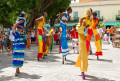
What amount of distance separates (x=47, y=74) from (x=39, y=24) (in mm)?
3464

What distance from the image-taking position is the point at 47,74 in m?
6.11

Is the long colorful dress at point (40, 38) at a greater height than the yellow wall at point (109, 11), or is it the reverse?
the yellow wall at point (109, 11)

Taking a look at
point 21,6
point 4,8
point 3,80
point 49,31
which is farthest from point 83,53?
point 21,6

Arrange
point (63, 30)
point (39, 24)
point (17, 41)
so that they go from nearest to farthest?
1. point (17, 41)
2. point (63, 30)
3. point (39, 24)

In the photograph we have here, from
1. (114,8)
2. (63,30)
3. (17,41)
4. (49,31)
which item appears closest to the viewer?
(17,41)

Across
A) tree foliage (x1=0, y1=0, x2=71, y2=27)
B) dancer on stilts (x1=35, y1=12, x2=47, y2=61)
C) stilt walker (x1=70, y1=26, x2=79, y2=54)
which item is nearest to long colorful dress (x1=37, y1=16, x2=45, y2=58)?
dancer on stilts (x1=35, y1=12, x2=47, y2=61)

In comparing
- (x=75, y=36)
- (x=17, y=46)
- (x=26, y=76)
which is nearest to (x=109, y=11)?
(x=75, y=36)

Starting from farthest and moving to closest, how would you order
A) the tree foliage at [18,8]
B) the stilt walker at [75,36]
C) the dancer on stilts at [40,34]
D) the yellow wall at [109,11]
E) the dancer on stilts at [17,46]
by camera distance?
the yellow wall at [109,11] < the tree foliage at [18,8] < the stilt walker at [75,36] < the dancer on stilts at [40,34] < the dancer on stilts at [17,46]

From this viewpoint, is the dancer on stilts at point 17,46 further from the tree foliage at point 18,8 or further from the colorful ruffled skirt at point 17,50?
the tree foliage at point 18,8

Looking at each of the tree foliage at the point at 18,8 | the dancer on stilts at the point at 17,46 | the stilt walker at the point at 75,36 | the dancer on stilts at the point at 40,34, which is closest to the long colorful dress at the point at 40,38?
the dancer on stilts at the point at 40,34

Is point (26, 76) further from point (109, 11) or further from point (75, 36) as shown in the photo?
point (109, 11)

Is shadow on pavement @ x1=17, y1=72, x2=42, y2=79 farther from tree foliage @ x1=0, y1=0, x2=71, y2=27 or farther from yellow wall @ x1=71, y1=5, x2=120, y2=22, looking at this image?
yellow wall @ x1=71, y1=5, x2=120, y2=22

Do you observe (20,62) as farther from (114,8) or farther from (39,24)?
(114,8)

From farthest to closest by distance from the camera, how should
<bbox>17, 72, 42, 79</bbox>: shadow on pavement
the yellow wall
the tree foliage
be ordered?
the yellow wall < the tree foliage < <bbox>17, 72, 42, 79</bbox>: shadow on pavement
